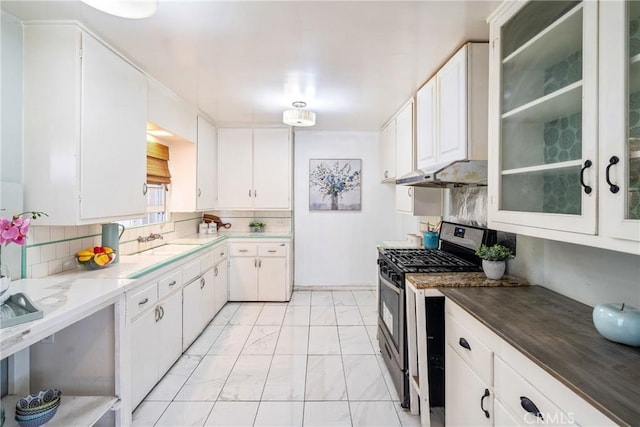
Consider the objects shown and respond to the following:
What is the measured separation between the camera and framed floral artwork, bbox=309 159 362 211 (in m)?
4.68

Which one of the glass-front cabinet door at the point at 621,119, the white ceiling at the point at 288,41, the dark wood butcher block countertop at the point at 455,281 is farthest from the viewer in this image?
the dark wood butcher block countertop at the point at 455,281

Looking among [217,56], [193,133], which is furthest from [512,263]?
[193,133]

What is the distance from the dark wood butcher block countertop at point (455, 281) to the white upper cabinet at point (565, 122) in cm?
34

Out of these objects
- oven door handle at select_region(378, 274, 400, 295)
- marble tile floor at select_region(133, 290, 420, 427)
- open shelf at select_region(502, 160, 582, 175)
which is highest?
open shelf at select_region(502, 160, 582, 175)

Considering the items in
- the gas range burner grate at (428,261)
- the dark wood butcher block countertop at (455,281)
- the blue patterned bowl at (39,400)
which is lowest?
the blue patterned bowl at (39,400)

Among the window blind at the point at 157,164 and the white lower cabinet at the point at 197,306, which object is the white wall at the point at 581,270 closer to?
the white lower cabinet at the point at 197,306

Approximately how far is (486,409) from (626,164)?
1029 millimetres

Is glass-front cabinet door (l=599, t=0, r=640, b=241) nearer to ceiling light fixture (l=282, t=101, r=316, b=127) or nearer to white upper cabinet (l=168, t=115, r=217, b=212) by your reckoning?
ceiling light fixture (l=282, t=101, r=316, b=127)

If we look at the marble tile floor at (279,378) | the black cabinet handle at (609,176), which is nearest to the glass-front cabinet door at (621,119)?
the black cabinet handle at (609,176)

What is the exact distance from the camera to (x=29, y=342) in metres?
1.18

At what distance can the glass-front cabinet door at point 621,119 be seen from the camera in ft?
3.22

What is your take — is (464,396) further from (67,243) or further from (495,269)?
(67,243)

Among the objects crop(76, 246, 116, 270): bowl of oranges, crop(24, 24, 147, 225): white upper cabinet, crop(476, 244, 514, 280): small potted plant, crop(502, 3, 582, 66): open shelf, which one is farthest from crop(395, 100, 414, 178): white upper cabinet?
crop(76, 246, 116, 270): bowl of oranges

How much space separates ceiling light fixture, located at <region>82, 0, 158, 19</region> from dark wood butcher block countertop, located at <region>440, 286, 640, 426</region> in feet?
6.24
